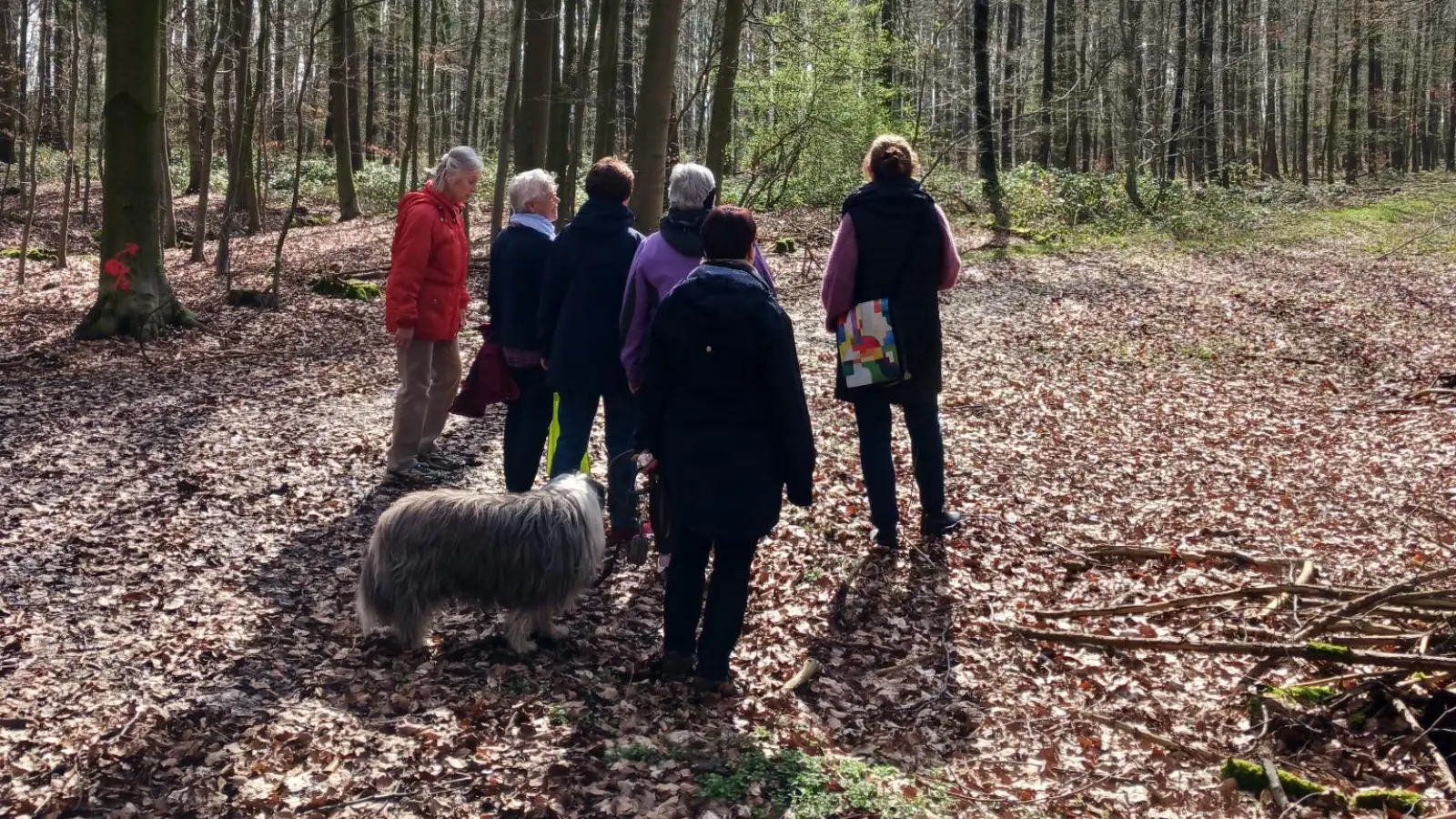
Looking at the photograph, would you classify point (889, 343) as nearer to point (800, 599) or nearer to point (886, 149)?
point (886, 149)

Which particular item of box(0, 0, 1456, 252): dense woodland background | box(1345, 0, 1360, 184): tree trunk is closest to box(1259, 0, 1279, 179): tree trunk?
box(0, 0, 1456, 252): dense woodland background

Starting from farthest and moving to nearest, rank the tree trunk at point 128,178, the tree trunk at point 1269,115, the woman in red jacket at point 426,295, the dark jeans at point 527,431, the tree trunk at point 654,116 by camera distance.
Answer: the tree trunk at point 1269,115 → the tree trunk at point 128,178 → the tree trunk at point 654,116 → the woman in red jacket at point 426,295 → the dark jeans at point 527,431

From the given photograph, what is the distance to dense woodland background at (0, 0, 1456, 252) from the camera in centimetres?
1563

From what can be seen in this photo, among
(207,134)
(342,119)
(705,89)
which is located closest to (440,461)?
(207,134)

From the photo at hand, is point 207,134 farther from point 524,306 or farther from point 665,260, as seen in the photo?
point 665,260

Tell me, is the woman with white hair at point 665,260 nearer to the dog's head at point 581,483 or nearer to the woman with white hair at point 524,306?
the dog's head at point 581,483

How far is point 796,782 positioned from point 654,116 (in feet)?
25.0

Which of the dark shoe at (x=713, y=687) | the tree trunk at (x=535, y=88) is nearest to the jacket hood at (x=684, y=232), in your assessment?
the dark shoe at (x=713, y=687)

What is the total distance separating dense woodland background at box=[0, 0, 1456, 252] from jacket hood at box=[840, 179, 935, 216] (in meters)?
4.82

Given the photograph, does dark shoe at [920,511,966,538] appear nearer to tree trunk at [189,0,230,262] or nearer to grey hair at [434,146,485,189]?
grey hair at [434,146,485,189]

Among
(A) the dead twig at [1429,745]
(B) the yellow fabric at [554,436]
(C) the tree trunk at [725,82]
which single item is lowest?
(A) the dead twig at [1429,745]

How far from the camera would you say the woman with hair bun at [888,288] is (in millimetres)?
5750

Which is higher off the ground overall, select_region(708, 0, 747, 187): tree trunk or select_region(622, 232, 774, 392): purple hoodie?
select_region(708, 0, 747, 187): tree trunk

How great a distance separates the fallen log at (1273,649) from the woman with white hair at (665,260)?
232 centimetres
